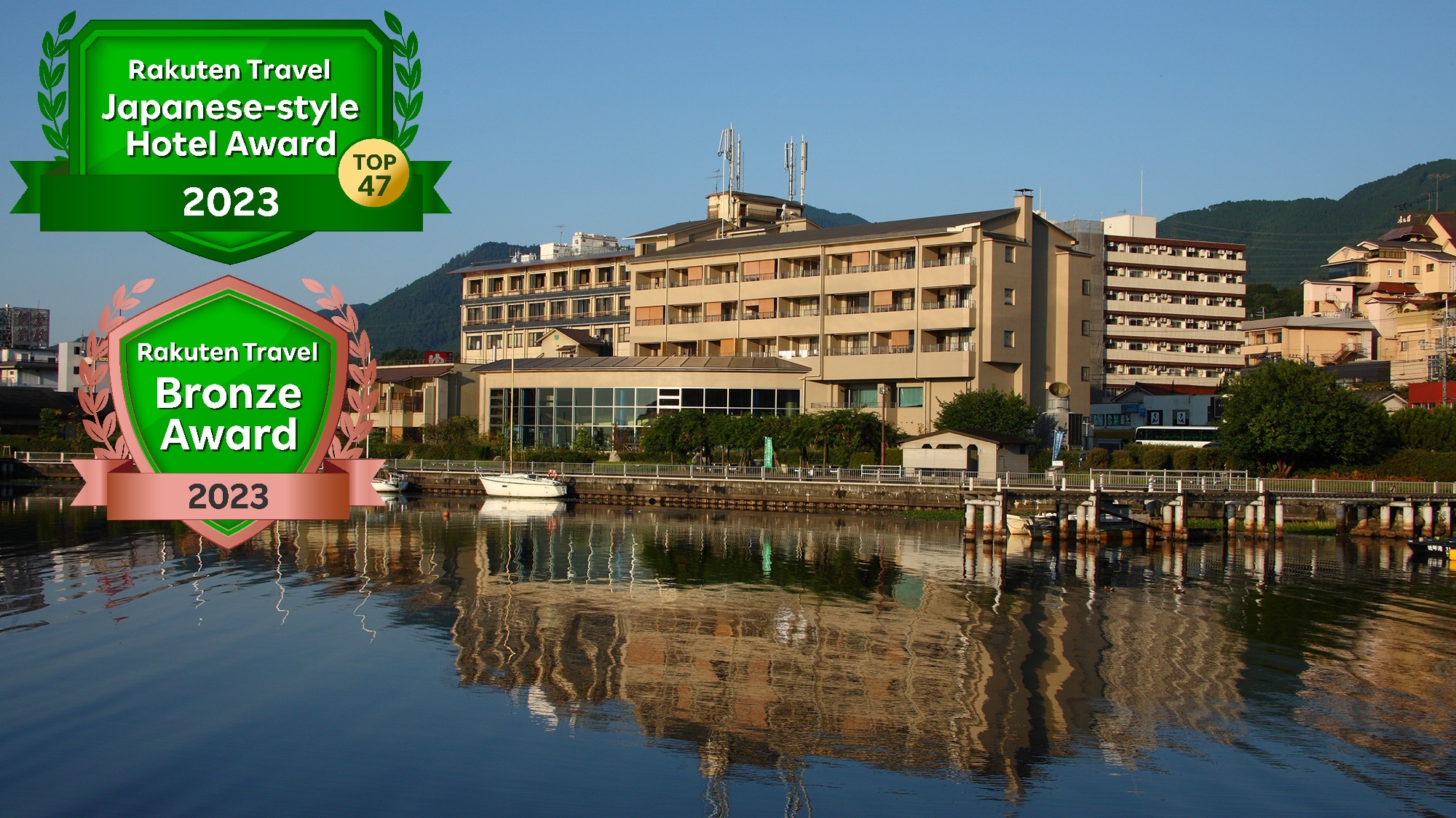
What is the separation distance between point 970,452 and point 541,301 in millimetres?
55233

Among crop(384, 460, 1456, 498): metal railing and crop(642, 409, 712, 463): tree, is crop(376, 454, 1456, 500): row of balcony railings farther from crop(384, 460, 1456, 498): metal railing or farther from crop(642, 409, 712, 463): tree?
crop(642, 409, 712, 463): tree

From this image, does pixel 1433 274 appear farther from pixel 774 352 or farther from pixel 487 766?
pixel 487 766

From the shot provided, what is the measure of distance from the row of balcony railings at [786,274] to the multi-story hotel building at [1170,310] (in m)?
35.4

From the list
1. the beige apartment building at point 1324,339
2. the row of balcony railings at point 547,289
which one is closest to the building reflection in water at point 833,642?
the row of balcony railings at point 547,289

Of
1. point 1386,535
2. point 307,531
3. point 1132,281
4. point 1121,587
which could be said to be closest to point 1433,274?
point 1132,281

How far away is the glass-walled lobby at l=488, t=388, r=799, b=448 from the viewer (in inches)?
2862

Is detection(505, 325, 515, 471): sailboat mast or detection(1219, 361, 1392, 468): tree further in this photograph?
detection(505, 325, 515, 471): sailboat mast

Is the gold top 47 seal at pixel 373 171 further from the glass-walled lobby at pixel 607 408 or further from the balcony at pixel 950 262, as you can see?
the balcony at pixel 950 262

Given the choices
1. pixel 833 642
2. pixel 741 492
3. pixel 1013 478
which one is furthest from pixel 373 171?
pixel 741 492

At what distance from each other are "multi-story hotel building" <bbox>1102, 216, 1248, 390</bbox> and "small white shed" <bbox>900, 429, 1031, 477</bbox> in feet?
148

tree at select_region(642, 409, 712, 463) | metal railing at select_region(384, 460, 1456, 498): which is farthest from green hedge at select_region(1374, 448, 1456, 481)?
tree at select_region(642, 409, 712, 463)

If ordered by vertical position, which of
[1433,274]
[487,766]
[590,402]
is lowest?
[487,766]

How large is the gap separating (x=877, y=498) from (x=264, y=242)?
5037 cm

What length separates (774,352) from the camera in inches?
3014
